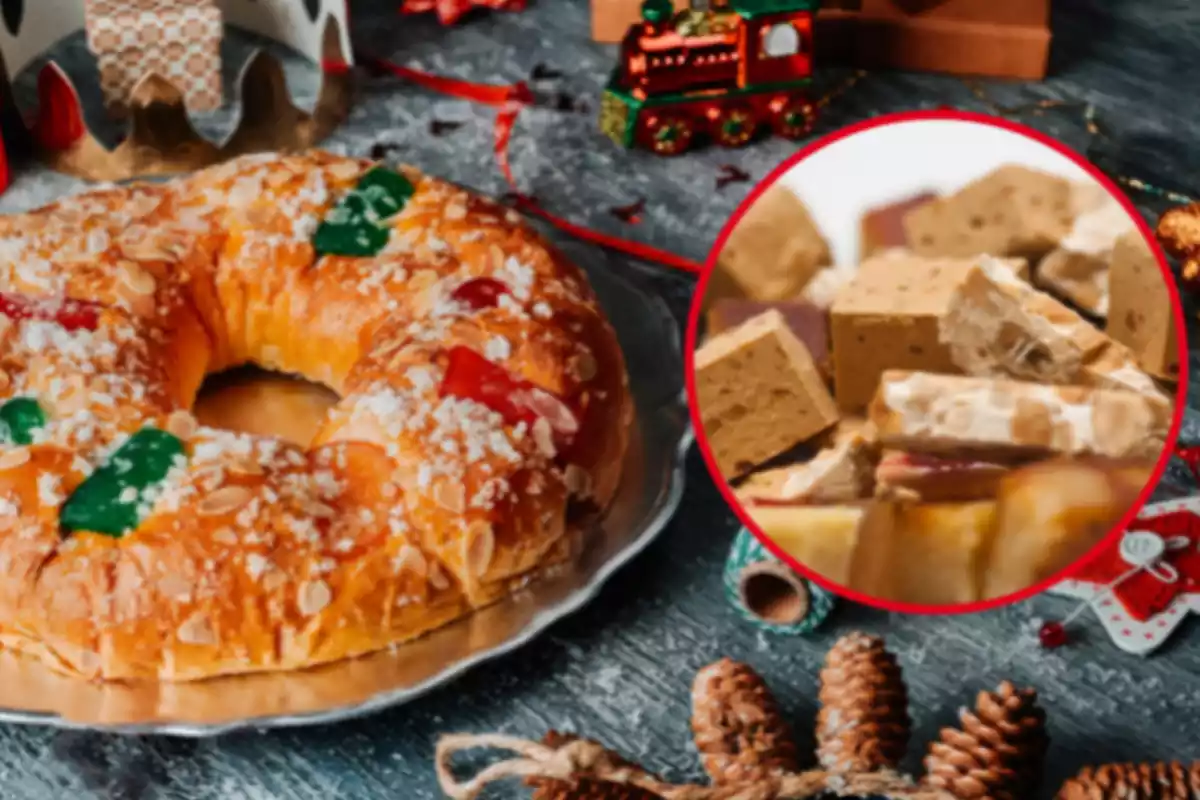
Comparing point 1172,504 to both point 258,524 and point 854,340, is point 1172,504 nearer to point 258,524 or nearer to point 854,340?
point 854,340

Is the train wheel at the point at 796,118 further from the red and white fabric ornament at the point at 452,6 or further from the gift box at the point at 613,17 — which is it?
the red and white fabric ornament at the point at 452,6

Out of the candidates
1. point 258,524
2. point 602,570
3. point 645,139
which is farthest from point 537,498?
point 645,139

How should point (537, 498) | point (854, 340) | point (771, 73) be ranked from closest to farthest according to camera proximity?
point (854, 340), point (537, 498), point (771, 73)

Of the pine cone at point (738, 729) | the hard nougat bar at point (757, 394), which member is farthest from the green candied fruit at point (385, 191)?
the pine cone at point (738, 729)

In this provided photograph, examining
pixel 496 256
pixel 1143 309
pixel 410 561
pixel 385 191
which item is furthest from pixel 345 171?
pixel 1143 309

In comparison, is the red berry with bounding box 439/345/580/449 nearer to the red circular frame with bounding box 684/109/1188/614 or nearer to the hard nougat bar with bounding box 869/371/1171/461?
the red circular frame with bounding box 684/109/1188/614

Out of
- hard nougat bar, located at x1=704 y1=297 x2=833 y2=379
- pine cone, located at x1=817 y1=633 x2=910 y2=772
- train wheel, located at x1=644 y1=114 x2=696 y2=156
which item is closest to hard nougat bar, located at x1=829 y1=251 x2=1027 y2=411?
hard nougat bar, located at x1=704 y1=297 x2=833 y2=379
